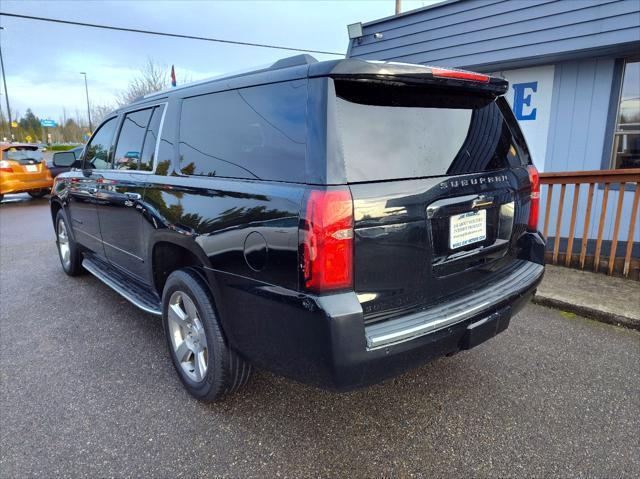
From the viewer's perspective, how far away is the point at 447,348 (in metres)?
2.14

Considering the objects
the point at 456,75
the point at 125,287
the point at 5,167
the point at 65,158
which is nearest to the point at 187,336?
the point at 125,287

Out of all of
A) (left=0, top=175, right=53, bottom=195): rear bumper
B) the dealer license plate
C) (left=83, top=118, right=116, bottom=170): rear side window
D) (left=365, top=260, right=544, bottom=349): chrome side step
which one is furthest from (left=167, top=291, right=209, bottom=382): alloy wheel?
(left=0, top=175, right=53, bottom=195): rear bumper

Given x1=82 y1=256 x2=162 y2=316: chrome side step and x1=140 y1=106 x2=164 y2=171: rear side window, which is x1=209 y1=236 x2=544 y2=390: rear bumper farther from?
x1=140 y1=106 x2=164 y2=171: rear side window

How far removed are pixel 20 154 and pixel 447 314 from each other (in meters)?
14.3

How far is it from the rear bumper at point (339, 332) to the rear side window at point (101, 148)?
2.31m

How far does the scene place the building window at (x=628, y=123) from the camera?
216 inches

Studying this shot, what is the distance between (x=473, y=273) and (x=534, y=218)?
2.86ft

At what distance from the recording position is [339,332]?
176 centimetres

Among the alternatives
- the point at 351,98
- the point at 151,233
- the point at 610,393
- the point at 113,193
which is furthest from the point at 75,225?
the point at 610,393

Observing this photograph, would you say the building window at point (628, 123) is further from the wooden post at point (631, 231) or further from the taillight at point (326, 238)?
the taillight at point (326, 238)

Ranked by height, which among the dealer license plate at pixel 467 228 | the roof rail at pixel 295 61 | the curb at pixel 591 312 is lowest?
the curb at pixel 591 312

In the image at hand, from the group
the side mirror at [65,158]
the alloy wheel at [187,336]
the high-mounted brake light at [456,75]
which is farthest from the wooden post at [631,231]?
the side mirror at [65,158]

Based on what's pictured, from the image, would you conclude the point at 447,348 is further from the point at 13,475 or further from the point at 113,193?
the point at 113,193

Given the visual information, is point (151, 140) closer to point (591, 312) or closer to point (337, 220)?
point (337, 220)
